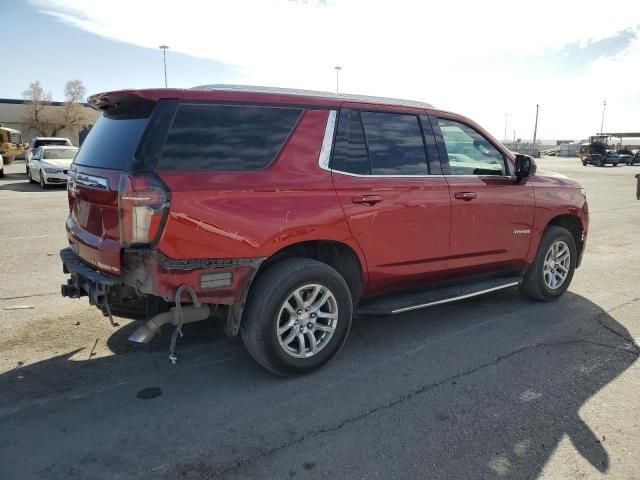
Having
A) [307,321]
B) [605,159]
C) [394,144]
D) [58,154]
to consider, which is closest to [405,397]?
[307,321]

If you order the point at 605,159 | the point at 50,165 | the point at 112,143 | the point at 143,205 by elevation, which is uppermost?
the point at 605,159

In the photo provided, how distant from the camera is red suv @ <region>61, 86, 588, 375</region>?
10.1ft

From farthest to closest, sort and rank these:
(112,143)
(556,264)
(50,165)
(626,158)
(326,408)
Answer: (626,158), (50,165), (556,264), (112,143), (326,408)

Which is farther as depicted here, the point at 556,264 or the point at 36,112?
the point at 36,112

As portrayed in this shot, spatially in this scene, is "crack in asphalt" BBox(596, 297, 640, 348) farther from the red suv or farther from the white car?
the white car

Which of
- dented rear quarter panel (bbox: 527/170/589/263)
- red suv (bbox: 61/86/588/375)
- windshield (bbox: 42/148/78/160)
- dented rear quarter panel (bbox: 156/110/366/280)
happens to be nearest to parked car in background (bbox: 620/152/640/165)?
windshield (bbox: 42/148/78/160)

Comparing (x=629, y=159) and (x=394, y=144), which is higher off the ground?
(x=629, y=159)

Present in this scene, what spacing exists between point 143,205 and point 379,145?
1905 millimetres

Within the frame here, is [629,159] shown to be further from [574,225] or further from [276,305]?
[276,305]

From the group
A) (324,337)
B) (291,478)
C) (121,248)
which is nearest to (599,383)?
(324,337)

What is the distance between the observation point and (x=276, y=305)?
3.36 meters

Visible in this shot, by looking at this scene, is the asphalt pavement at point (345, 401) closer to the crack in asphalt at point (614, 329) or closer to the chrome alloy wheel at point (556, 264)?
the crack in asphalt at point (614, 329)

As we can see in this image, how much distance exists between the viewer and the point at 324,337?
12.1 feet

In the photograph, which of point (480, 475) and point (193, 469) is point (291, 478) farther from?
point (480, 475)
